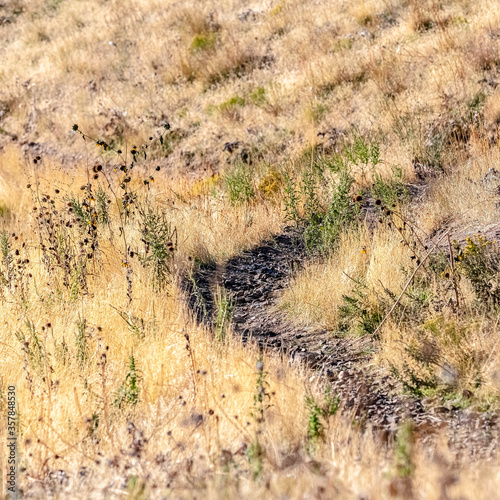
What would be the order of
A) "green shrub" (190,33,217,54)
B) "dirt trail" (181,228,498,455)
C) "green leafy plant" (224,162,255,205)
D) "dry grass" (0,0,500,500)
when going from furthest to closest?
"green shrub" (190,33,217,54) → "green leafy plant" (224,162,255,205) → "dirt trail" (181,228,498,455) → "dry grass" (0,0,500,500)

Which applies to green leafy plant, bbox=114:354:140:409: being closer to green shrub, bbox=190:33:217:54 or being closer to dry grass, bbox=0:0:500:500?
dry grass, bbox=0:0:500:500

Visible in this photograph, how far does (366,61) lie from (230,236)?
4.81m

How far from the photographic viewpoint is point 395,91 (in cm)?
875

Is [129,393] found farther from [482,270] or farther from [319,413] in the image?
[482,270]

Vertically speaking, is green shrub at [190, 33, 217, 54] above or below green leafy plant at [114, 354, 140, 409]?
above

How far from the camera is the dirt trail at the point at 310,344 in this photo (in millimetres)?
3140

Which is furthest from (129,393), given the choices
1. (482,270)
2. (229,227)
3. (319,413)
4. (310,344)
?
(229,227)

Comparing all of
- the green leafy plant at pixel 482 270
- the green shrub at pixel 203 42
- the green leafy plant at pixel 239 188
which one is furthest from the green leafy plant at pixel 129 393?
the green shrub at pixel 203 42

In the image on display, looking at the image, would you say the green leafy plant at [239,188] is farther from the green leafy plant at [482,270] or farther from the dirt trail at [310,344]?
the green leafy plant at [482,270]

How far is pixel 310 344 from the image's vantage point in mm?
4258

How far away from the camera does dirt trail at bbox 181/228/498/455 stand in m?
3.14

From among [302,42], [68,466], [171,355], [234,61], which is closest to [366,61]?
[302,42]

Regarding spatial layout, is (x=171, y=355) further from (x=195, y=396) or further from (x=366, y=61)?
(x=366, y=61)

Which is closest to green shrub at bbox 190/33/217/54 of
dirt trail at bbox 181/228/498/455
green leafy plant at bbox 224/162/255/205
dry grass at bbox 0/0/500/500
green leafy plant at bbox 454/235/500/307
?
dry grass at bbox 0/0/500/500
